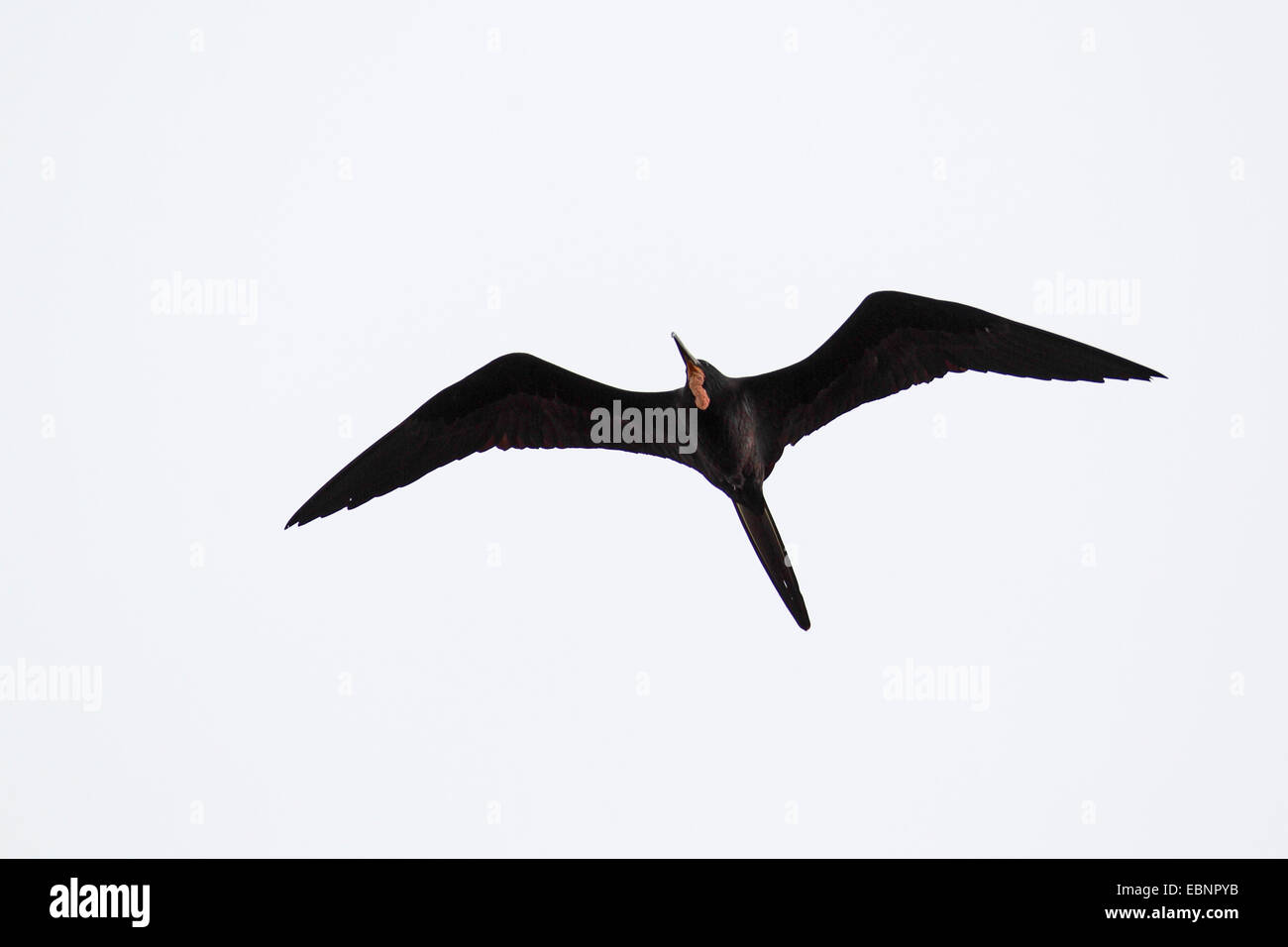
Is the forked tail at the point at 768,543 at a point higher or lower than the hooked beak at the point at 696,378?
lower

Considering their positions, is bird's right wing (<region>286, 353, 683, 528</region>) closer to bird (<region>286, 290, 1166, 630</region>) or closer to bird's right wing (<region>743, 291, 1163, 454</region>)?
bird (<region>286, 290, 1166, 630</region>)

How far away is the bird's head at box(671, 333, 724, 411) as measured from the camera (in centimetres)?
523

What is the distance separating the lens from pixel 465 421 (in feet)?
18.9

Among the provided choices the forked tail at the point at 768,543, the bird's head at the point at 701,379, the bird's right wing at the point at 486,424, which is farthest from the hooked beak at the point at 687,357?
the forked tail at the point at 768,543

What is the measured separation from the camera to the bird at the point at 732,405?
5395 millimetres

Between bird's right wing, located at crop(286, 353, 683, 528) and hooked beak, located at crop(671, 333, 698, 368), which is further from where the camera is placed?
bird's right wing, located at crop(286, 353, 683, 528)

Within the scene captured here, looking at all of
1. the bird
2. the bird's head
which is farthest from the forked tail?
the bird's head

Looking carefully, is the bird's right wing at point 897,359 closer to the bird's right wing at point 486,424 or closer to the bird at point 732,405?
the bird at point 732,405

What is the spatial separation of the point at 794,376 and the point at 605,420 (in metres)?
1.11

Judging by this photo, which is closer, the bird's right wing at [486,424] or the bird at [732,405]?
the bird at [732,405]

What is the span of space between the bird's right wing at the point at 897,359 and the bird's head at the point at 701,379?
0.97 ft

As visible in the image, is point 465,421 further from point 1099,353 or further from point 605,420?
point 1099,353

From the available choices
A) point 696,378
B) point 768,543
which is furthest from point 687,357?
point 768,543
